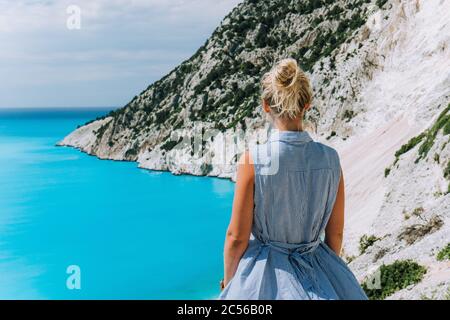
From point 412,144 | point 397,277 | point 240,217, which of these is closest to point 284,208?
point 240,217

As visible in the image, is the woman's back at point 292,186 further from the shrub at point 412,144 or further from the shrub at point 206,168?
the shrub at point 206,168

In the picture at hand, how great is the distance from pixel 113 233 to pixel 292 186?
92.0 feet

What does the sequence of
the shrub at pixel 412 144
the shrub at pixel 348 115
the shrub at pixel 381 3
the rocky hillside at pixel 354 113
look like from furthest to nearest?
1. the shrub at pixel 381 3
2. the shrub at pixel 348 115
3. the shrub at pixel 412 144
4. the rocky hillside at pixel 354 113

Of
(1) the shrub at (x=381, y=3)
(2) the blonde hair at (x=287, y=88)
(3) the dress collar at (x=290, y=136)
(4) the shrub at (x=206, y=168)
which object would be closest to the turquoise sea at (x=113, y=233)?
(4) the shrub at (x=206, y=168)

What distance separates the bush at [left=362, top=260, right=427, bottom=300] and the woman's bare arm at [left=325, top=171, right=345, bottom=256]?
6.80m

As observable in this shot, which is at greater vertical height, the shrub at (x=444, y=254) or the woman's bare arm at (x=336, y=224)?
the woman's bare arm at (x=336, y=224)

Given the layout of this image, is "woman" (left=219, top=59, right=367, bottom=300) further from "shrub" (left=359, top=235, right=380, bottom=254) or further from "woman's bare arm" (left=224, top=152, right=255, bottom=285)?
"shrub" (left=359, top=235, right=380, bottom=254)

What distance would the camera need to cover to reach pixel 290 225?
3.44 metres

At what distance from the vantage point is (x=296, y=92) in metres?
3.32

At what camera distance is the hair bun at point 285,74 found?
330 centimetres

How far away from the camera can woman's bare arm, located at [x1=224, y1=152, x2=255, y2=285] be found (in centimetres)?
326

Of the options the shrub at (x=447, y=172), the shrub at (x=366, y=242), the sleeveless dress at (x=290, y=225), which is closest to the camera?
the sleeveless dress at (x=290, y=225)

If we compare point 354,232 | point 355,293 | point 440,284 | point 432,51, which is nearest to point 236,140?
point 432,51

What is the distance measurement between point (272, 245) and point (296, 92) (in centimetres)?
98
